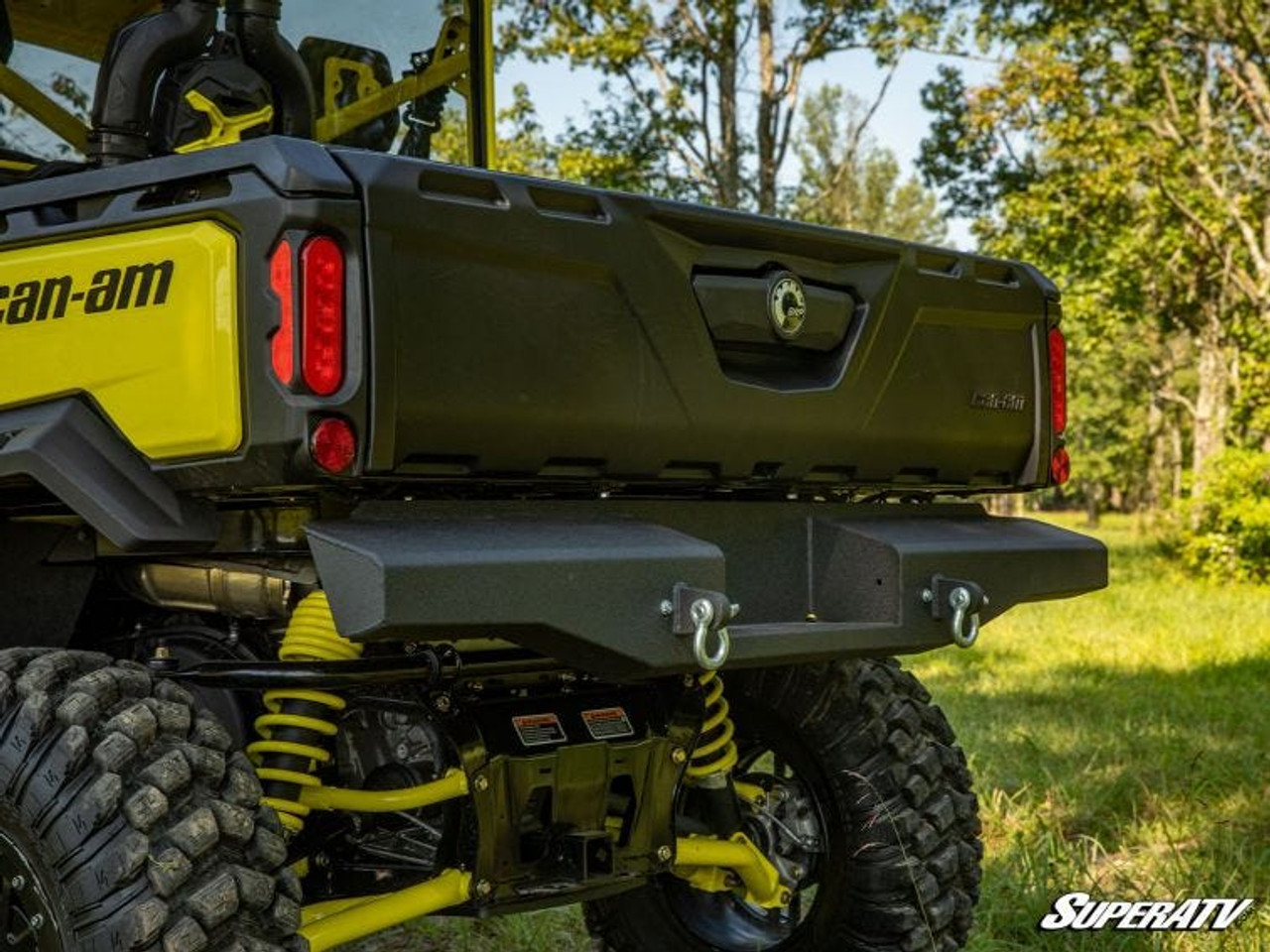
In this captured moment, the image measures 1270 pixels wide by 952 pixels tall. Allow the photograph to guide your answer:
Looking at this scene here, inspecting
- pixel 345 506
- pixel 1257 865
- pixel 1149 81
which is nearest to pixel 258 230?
pixel 345 506

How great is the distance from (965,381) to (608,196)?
97 centimetres

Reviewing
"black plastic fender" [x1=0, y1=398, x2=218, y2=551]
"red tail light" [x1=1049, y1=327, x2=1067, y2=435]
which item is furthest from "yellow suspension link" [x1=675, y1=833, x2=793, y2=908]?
"black plastic fender" [x1=0, y1=398, x2=218, y2=551]

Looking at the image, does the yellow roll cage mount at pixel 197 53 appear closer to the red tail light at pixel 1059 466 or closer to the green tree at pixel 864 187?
the red tail light at pixel 1059 466

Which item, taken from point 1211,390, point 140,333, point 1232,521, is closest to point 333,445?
point 140,333

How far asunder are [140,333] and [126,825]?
73cm

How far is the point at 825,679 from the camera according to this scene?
11.7 feet

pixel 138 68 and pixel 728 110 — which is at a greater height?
pixel 728 110

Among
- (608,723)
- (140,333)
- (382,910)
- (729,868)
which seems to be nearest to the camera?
(140,333)

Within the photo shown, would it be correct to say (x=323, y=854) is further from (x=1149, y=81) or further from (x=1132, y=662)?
(x=1149, y=81)

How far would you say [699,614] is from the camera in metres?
2.51

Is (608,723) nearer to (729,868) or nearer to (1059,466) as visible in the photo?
(729,868)

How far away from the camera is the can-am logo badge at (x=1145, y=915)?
3959 millimetres
